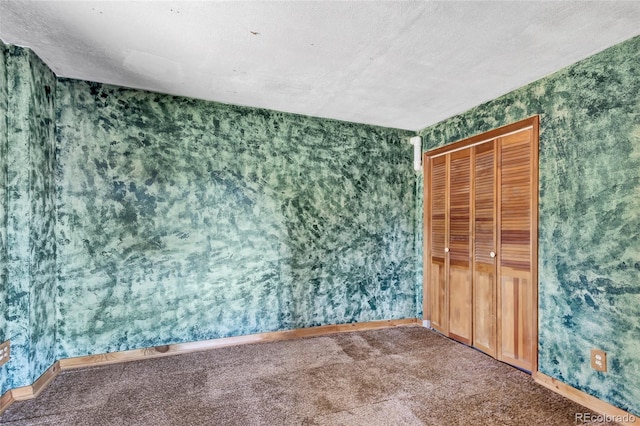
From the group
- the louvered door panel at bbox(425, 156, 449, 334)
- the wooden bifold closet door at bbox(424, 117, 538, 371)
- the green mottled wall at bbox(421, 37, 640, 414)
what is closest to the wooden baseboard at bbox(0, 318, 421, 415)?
the louvered door panel at bbox(425, 156, 449, 334)

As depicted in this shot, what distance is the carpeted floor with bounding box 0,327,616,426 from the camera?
74.7 inches

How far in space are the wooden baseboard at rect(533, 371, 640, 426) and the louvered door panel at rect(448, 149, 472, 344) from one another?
2.43 feet

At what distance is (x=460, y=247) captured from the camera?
313cm

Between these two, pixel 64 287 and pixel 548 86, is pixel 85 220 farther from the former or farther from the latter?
pixel 548 86

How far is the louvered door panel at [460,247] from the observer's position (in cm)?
303

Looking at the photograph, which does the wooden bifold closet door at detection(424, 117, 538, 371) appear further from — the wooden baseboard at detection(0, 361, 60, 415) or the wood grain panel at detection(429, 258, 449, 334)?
the wooden baseboard at detection(0, 361, 60, 415)

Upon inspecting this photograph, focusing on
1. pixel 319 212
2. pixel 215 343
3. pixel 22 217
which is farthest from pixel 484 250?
pixel 22 217

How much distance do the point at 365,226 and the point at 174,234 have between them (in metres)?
2.01

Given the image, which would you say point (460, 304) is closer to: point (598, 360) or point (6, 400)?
point (598, 360)

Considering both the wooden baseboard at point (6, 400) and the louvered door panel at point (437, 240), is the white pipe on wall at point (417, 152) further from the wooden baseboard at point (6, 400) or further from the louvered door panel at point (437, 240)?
the wooden baseboard at point (6, 400)

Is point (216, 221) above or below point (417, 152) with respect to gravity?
below

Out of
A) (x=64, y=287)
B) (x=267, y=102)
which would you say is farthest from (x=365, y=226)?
(x=64, y=287)

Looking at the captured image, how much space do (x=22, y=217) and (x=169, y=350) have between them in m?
1.56

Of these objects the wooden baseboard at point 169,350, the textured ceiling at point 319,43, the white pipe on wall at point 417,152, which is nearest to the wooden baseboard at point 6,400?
the wooden baseboard at point 169,350
